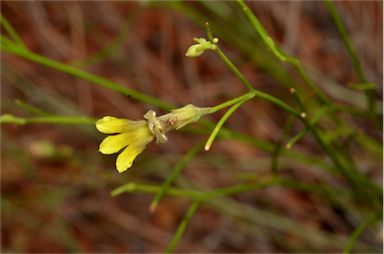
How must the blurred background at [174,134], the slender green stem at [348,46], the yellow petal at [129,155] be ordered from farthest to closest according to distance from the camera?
the blurred background at [174,134] → the slender green stem at [348,46] → the yellow petal at [129,155]

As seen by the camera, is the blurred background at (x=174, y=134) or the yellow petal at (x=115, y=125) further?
the blurred background at (x=174, y=134)

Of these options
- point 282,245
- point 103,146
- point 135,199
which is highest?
point 103,146

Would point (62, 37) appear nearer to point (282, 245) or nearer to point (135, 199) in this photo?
point (135, 199)

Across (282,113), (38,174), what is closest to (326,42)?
(282,113)

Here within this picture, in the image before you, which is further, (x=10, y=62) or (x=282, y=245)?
(x=10, y=62)

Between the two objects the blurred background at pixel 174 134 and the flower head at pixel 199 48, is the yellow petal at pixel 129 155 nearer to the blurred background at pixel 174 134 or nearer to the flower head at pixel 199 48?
the flower head at pixel 199 48

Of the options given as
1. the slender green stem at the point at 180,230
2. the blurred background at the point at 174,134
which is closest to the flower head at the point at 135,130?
the slender green stem at the point at 180,230

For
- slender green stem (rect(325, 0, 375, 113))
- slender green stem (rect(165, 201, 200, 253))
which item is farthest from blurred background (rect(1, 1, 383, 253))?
slender green stem (rect(165, 201, 200, 253))

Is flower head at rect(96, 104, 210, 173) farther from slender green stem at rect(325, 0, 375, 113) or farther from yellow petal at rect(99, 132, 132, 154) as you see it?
slender green stem at rect(325, 0, 375, 113)
